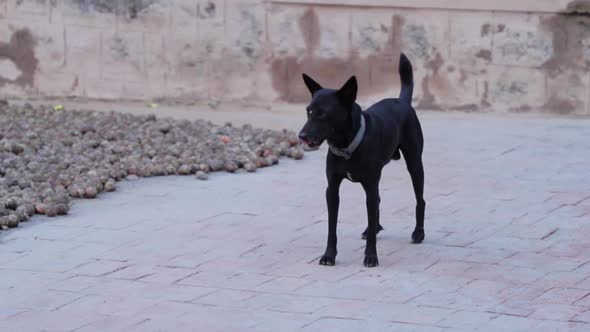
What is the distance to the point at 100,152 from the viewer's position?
8.66 m

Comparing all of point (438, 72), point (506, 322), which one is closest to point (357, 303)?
point (506, 322)

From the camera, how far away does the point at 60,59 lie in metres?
11.5

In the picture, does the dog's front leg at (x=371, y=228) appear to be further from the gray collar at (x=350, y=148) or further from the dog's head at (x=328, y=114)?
the dog's head at (x=328, y=114)

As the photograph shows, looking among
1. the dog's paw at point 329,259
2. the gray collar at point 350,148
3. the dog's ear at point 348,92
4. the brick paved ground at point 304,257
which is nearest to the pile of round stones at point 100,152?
the brick paved ground at point 304,257

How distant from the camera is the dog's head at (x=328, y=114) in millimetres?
5453

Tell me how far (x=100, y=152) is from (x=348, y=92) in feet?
11.9

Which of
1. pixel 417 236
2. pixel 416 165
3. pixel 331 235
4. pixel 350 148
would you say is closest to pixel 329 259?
pixel 331 235

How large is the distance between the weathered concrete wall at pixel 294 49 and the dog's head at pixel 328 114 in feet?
17.7

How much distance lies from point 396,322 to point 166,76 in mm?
6935

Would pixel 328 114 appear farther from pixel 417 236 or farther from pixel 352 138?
pixel 417 236

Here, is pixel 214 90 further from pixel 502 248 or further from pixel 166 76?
pixel 502 248

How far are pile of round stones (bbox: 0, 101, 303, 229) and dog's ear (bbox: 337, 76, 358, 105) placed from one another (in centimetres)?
224

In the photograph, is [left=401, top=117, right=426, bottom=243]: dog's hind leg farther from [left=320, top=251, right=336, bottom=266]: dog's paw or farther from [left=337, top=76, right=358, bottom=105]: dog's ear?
[left=337, top=76, right=358, bottom=105]: dog's ear

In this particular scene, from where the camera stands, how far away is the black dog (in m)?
5.48
